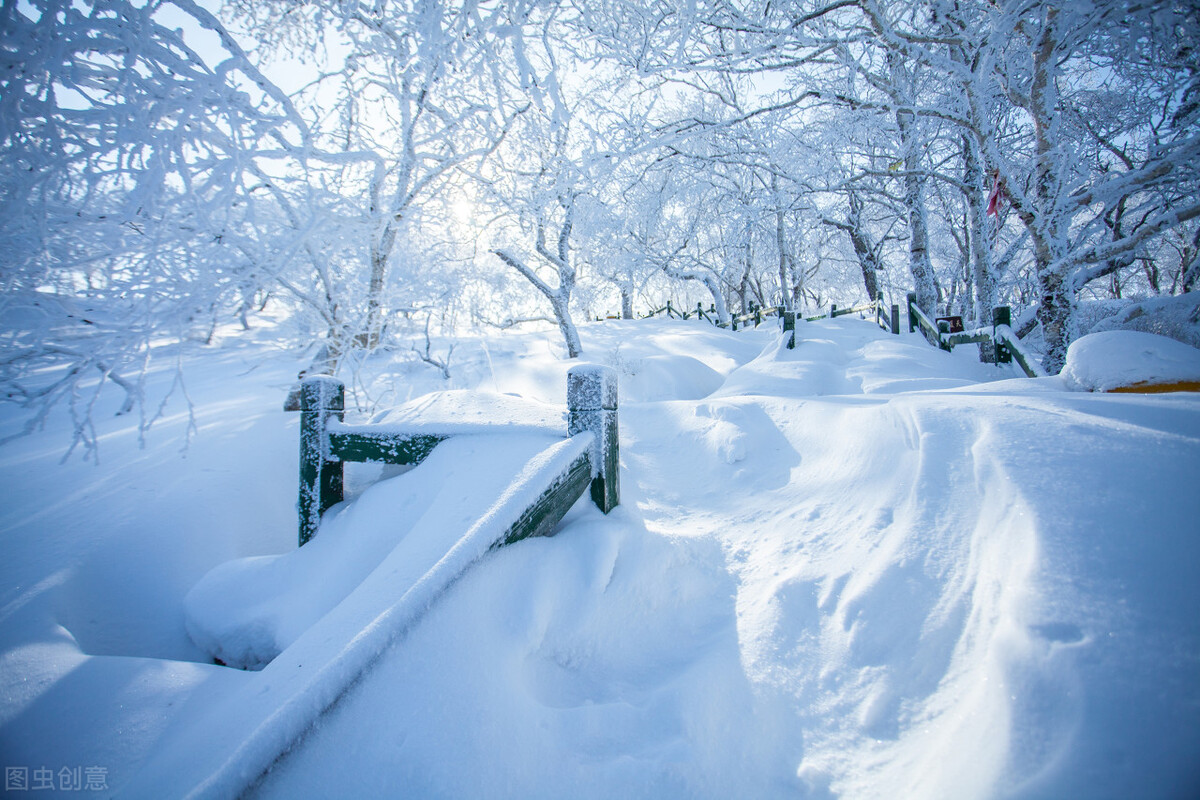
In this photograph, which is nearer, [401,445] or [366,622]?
[366,622]

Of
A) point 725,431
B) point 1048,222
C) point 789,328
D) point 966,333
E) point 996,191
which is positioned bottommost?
point 725,431

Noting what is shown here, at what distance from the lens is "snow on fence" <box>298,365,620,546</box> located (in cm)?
204

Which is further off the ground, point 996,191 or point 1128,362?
point 996,191

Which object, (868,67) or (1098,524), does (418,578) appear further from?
(868,67)

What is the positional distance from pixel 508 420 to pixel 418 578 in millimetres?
964

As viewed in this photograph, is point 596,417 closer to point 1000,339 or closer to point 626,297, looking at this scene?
point 1000,339

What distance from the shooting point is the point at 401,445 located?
87.0 inches

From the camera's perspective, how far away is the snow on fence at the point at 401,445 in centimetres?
204

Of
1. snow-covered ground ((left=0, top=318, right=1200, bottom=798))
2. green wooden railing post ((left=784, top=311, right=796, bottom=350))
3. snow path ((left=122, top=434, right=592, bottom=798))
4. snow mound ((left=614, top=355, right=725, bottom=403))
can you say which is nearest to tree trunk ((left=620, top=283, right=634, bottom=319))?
green wooden railing post ((left=784, top=311, right=796, bottom=350))

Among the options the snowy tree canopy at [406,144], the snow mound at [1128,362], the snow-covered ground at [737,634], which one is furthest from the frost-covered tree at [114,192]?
the snow mound at [1128,362]

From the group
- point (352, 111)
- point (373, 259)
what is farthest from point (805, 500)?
point (352, 111)

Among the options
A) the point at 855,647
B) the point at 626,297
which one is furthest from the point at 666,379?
the point at 626,297

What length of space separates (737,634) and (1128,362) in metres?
3.14

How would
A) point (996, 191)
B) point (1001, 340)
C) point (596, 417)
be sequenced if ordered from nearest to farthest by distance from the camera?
point (596, 417), point (996, 191), point (1001, 340)
